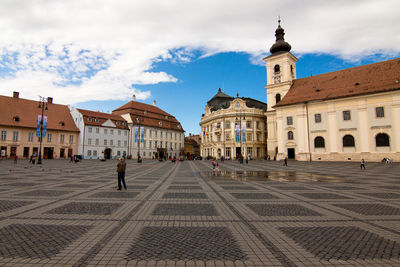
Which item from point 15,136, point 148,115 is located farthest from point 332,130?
point 15,136

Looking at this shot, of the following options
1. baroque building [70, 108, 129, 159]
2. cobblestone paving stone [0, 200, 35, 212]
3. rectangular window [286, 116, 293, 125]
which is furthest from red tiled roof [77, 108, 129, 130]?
cobblestone paving stone [0, 200, 35, 212]

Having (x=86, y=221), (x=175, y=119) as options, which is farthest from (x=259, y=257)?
(x=175, y=119)

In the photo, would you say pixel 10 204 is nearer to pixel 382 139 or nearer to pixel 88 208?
pixel 88 208

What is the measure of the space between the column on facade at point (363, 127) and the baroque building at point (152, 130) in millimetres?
49192

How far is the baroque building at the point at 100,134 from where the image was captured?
53.9m

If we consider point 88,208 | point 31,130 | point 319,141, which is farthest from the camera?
point 31,130

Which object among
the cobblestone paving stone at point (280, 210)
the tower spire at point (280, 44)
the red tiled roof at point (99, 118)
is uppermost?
the tower spire at point (280, 44)

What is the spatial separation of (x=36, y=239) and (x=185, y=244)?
3.12 meters

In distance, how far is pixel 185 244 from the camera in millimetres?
4352

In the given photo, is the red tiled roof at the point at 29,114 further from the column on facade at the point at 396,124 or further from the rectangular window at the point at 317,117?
the column on facade at the point at 396,124

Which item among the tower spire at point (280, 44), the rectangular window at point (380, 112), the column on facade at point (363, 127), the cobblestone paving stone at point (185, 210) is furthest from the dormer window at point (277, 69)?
the cobblestone paving stone at point (185, 210)

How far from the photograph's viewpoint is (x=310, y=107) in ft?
143

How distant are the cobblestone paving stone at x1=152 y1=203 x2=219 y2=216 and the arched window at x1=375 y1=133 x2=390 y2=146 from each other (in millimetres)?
40380

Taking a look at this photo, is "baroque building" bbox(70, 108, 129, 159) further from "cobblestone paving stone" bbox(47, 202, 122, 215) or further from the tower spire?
"cobblestone paving stone" bbox(47, 202, 122, 215)
